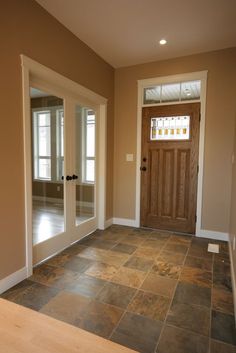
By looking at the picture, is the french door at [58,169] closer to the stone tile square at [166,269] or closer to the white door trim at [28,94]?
the white door trim at [28,94]

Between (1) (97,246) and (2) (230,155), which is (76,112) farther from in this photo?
(2) (230,155)

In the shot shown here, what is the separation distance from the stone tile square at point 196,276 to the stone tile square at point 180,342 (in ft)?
2.34

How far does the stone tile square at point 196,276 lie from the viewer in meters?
2.29

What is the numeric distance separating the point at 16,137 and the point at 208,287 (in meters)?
2.36

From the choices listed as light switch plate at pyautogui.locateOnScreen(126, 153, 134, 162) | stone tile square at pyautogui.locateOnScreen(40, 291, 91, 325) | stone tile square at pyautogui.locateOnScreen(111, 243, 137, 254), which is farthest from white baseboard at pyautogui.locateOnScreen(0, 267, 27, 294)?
light switch plate at pyautogui.locateOnScreen(126, 153, 134, 162)

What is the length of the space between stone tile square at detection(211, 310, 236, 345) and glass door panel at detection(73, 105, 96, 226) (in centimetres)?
212

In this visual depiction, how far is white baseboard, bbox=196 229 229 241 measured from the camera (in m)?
3.44

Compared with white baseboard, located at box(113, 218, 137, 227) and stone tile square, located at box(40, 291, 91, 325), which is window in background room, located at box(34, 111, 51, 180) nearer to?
stone tile square, located at box(40, 291, 91, 325)

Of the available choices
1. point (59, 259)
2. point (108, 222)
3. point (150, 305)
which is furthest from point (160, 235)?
point (150, 305)

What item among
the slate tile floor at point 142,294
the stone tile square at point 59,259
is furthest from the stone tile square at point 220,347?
the stone tile square at point 59,259

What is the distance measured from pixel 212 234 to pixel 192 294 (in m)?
1.64

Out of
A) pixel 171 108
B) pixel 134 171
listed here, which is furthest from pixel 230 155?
pixel 134 171

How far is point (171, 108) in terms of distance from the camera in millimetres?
3619

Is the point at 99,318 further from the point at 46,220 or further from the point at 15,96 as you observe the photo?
the point at 15,96
